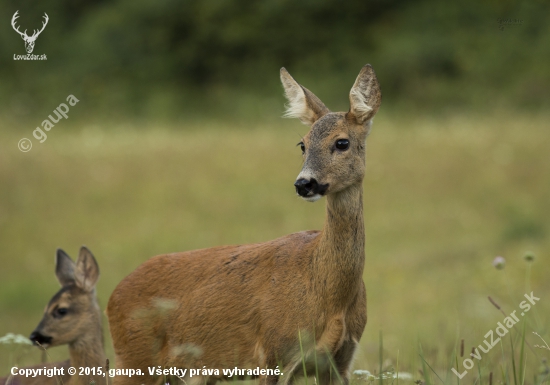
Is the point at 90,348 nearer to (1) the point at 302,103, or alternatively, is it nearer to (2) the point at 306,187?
(1) the point at 302,103

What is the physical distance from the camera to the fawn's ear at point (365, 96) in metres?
4.84

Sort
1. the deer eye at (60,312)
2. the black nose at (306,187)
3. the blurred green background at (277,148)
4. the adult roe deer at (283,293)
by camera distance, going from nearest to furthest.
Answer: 1. the black nose at (306,187)
2. the adult roe deer at (283,293)
3. the deer eye at (60,312)
4. the blurred green background at (277,148)

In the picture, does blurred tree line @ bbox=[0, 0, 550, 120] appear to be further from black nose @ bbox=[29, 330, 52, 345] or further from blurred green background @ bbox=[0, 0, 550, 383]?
black nose @ bbox=[29, 330, 52, 345]

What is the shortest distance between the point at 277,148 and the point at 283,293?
47.2ft

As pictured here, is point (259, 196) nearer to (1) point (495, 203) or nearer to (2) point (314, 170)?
(1) point (495, 203)

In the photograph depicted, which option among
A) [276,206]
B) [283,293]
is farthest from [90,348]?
[276,206]

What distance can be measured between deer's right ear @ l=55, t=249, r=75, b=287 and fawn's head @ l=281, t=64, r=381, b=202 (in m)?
2.80

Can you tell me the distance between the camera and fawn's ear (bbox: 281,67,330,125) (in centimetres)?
508

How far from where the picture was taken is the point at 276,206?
54.1ft

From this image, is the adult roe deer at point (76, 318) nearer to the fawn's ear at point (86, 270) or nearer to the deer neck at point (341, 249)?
the fawn's ear at point (86, 270)

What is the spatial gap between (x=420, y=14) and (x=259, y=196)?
1471cm

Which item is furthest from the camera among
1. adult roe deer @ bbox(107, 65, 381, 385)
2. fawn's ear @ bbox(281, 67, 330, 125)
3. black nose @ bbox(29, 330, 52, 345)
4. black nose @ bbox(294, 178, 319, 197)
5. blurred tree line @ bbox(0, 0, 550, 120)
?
blurred tree line @ bbox(0, 0, 550, 120)

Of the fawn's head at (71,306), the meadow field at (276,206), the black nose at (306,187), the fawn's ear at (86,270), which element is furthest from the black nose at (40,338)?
the meadow field at (276,206)

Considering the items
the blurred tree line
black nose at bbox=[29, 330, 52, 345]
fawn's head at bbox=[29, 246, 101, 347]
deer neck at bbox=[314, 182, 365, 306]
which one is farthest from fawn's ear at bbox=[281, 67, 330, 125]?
the blurred tree line
